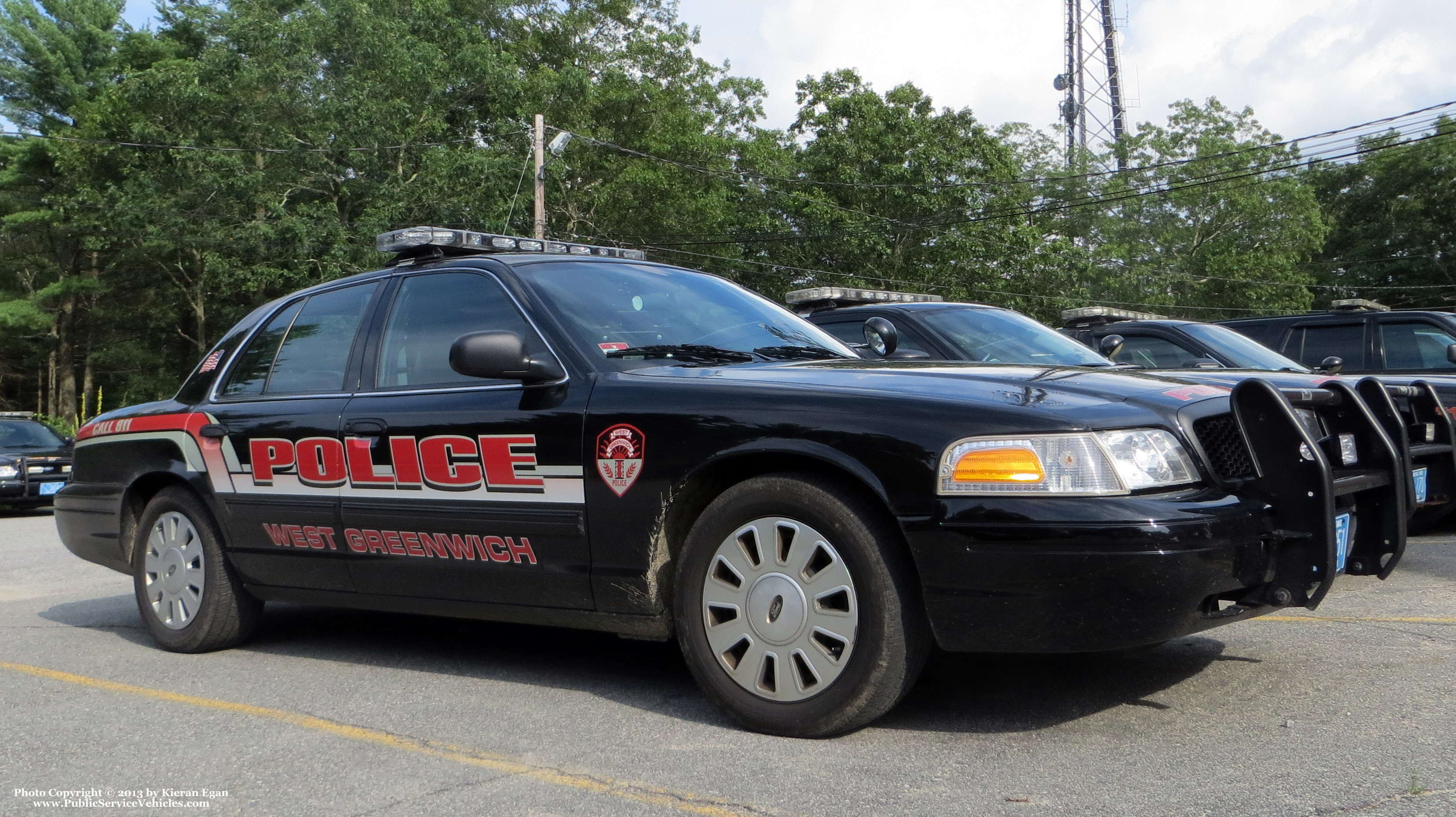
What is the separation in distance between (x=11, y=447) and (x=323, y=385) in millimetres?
13636

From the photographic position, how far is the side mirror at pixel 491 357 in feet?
13.0

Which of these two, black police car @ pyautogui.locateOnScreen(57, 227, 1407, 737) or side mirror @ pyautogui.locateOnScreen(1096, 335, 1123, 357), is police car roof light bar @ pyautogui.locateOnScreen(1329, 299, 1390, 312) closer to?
side mirror @ pyautogui.locateOnScreen(1096, 335, 1123, 357)

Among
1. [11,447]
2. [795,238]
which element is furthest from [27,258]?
[11,447]

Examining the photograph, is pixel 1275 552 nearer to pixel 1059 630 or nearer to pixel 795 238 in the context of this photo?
pixel 1059 630

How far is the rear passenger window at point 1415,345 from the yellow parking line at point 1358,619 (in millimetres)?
5497

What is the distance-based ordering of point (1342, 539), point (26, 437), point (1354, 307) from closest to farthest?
1. point (1342, 539)
2. point (1354, 307)
3. point (26, 437)

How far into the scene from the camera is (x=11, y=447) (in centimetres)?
1628

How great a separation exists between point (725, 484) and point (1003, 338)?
4.09 meters

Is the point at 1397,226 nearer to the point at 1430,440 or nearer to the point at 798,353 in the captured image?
the point at 1430,440

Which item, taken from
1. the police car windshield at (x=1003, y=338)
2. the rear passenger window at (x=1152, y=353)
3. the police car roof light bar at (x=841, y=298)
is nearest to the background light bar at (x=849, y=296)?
the police car roof light bar at (x=841, y=298)

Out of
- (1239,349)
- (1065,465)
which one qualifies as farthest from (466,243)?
(1239,349)

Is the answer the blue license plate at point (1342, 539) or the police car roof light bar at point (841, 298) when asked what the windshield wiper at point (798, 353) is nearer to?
the blue license plate at point (1342, 539)

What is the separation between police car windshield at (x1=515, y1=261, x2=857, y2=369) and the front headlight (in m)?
1.25

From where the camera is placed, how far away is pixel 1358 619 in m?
5.06
